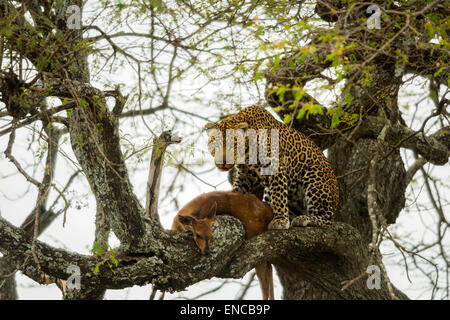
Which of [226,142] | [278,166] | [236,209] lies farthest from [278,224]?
[226,142]

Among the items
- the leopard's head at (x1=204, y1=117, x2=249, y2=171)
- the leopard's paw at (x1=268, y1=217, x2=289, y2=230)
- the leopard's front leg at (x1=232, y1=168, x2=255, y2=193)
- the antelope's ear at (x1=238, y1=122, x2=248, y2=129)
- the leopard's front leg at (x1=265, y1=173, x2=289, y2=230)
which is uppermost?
the antelope's ear at (x1=238, y1=122, x2=248, y2=129)

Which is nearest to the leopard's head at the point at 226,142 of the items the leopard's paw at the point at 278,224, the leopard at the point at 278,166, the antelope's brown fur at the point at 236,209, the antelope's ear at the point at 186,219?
the leopard at the point at 278,166

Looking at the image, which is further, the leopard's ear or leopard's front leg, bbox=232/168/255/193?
leopard's front leg, bbox=232/168/255/193

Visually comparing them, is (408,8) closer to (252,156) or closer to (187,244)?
(252,156)

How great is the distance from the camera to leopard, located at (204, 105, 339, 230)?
688 centimetres

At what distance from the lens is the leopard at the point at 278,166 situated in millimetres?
6883

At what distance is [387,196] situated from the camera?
28.3 feet

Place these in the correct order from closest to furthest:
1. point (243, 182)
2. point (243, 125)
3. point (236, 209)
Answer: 1. point (236, 209)
2. point (243, 125)
3. point (243, 182)

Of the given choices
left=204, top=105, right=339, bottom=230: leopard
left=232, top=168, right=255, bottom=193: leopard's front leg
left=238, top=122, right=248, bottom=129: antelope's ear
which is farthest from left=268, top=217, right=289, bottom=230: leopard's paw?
left=238, top=122, right=248, bottom=129: antelope's ear

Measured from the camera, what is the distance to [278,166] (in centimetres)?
702

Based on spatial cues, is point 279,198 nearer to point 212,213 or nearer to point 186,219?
point 212,213

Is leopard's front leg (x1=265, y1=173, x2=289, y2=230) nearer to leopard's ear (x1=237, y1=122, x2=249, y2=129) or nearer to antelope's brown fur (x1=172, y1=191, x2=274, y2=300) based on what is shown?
antelope's brown fur (x1=172, y1=191, x2=274, y2=300)

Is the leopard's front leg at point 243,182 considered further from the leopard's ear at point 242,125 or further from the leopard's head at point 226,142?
the leopard's ear at point 242,125

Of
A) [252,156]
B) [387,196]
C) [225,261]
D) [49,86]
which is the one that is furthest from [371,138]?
[49,86]
